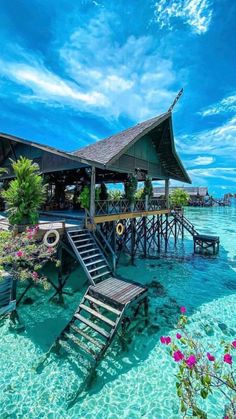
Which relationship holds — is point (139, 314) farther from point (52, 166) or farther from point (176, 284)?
point (52, 166)

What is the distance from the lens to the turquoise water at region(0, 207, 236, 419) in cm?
434

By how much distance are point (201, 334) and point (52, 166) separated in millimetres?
10472

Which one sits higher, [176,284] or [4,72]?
[4,72]

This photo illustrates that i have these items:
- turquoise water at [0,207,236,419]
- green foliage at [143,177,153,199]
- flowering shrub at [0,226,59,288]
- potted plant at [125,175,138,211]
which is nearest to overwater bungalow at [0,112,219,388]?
potted plant at [125,175,138,211]

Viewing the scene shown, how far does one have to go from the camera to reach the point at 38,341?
6066 mm

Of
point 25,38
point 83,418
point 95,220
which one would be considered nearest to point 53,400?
point 83,418

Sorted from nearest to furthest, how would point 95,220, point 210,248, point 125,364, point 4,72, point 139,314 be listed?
point 125,364 → point 139,314 → point 95,220 → point 4,72 → point 210,248

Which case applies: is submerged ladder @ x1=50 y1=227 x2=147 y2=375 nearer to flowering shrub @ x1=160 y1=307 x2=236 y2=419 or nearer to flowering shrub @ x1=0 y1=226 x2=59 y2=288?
flowering shrub @ x1=0 y1=226 x2=59 y2=288

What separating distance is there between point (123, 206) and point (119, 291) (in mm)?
5723

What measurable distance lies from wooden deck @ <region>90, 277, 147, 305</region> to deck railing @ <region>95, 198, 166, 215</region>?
3.81m

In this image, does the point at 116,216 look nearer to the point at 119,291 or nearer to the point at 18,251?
the point at 119,291

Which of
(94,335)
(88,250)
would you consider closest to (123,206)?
(88,250)

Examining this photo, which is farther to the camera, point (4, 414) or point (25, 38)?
point (25, 38)

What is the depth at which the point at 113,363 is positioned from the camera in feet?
17.6
